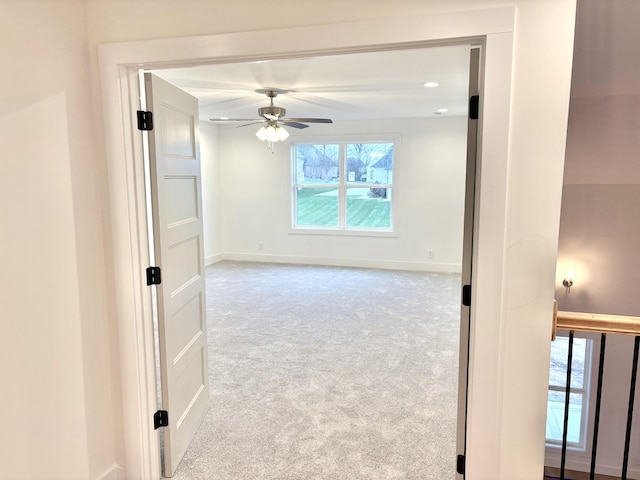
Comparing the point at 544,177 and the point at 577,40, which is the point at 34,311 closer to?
the point at 544,177

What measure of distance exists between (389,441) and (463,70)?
296cm

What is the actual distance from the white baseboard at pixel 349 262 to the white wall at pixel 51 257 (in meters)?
5.49

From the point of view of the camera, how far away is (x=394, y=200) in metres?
6.97

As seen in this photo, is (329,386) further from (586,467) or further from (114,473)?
(586,467)

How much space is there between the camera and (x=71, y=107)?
5.85ft

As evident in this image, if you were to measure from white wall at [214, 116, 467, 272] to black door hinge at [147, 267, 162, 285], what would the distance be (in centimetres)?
536

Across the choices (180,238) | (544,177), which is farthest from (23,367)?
(544,177)

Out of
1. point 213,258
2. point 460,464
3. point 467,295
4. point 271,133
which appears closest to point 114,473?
point 460,464

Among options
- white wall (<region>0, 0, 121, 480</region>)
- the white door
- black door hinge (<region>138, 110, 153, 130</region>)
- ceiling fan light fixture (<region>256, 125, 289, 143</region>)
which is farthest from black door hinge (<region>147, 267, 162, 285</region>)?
ceiling fan light fixture (<region>256, 125, 289, 143</region>)

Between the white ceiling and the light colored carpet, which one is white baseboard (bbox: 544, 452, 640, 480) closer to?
the light colored carpet

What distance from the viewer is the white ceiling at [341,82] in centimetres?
321

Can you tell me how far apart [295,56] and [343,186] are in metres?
5.59

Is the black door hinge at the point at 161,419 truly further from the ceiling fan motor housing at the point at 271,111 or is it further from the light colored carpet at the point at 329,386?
the ceiling fan motor housing at the point at 271,111

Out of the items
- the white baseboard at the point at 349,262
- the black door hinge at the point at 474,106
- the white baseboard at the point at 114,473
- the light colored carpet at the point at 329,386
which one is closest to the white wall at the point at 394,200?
the white baseboard at the point at 349,262
